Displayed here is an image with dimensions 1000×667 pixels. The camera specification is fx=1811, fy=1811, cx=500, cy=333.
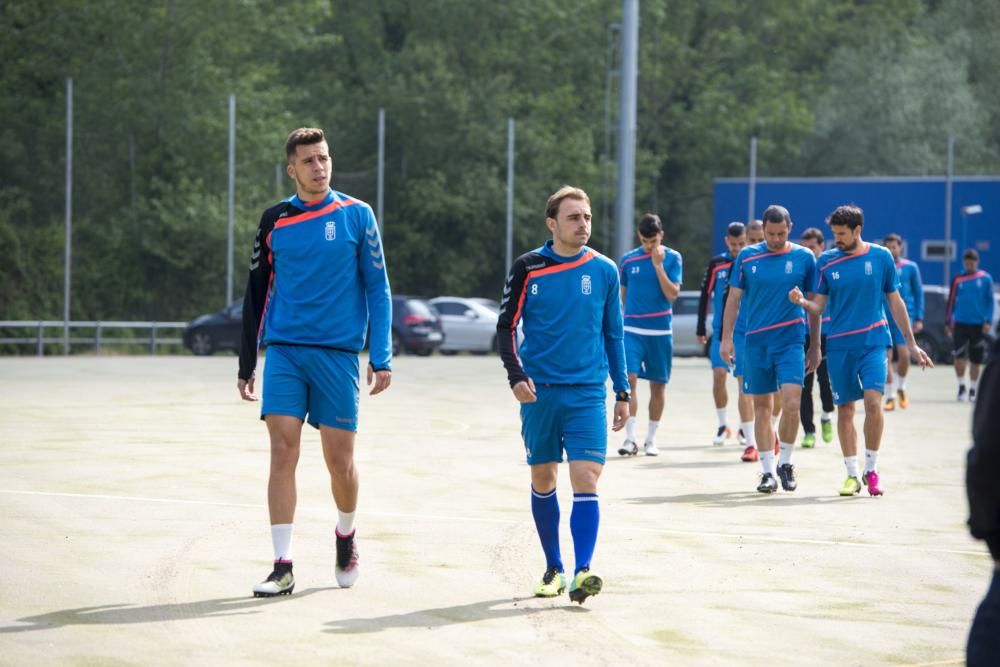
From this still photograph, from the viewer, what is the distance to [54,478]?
12438 mm

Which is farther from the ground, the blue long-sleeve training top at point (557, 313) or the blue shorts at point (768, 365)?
the blue long-sleeve training top at point (557, 313)

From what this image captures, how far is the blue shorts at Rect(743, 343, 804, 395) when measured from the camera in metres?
12.6

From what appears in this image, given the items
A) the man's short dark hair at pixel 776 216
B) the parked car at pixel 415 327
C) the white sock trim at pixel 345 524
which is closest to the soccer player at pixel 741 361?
the man's short dark hair at pixel 776 216

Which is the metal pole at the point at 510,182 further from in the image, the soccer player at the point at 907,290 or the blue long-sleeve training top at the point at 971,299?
the soccer player at the point at 907,290

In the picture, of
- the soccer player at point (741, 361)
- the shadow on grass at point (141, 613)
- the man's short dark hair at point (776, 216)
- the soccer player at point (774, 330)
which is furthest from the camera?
the soccer player at point (741, 361)

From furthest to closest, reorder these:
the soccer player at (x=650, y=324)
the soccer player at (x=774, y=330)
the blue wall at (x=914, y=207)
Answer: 1. the blue wall at (x=914, y=207)
2. the soccer player at (x=650, y=324)
3. the soccer player at (x=774, y=330)

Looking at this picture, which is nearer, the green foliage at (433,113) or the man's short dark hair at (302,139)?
the man's short dark hair at (302,139)

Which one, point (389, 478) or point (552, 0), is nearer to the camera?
point (389, 478)

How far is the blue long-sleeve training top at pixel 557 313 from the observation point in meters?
8.00

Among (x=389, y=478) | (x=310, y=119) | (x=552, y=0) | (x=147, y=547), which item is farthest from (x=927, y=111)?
(x=147, y=547)

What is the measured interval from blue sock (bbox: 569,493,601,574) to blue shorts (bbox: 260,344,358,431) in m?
1.04

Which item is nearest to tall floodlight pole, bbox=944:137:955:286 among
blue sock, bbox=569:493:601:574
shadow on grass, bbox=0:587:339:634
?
blue sock, bbox=569:493:601:574

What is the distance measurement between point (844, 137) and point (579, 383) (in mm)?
60129

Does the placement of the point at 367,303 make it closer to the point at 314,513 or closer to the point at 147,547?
the point at 147,547
